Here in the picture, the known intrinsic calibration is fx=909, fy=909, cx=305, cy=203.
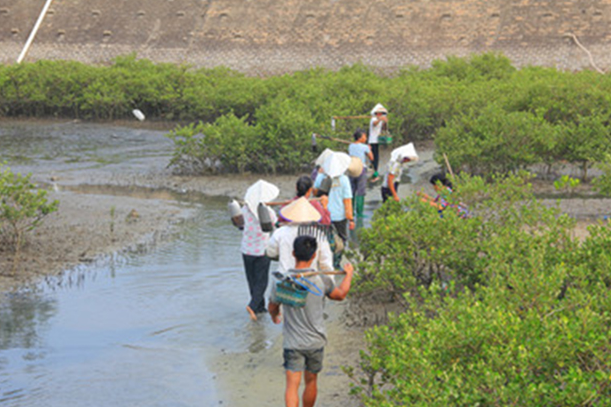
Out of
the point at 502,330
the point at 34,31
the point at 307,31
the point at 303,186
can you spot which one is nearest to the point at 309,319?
the point at 502,330

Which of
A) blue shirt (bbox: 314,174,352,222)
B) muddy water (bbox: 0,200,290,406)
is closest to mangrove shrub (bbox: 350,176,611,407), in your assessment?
muddy water (bbox: 0,200,290,406)

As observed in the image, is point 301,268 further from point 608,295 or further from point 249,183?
point 249,183

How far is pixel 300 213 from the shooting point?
7.39 m

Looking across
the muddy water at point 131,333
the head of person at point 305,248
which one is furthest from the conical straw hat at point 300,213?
the muddy water at point 131,333

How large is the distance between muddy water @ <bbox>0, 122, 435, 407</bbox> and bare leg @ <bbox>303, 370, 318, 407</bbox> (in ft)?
1.88

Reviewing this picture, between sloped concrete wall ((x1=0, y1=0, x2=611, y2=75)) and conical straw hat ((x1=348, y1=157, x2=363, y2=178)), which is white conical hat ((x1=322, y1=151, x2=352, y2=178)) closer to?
conical straw hat ((x1=348, y1=157, x2=363, y2=178))

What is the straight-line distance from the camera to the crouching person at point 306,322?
6410 mm

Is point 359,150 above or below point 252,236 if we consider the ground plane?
above

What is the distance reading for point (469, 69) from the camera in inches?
1172

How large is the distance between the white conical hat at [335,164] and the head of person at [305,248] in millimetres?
4116

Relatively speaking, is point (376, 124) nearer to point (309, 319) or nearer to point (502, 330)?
point (309, 319)

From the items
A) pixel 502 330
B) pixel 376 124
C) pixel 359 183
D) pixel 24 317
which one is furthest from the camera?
pixel 376 124

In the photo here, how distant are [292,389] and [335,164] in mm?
4593

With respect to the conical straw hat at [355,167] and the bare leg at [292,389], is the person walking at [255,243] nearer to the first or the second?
the bare leg at [292,389]
